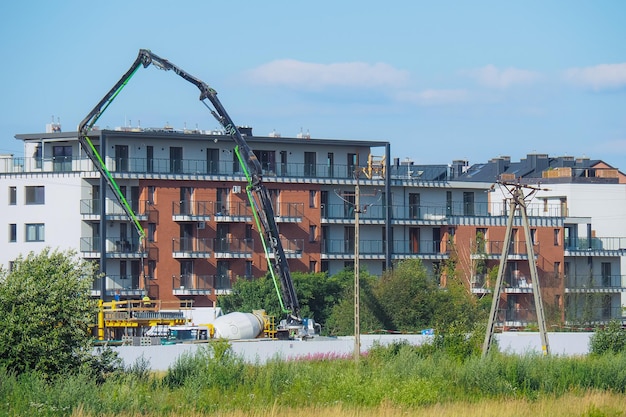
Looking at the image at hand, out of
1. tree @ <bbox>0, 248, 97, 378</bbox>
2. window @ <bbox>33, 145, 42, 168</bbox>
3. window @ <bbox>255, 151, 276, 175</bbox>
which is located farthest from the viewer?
window @ <bbox>255, 151, 276, 175</bbox>

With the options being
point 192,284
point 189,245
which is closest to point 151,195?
point 189,245

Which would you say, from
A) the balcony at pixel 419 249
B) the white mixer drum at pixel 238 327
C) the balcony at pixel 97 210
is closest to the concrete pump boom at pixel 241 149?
the white mixer drum at pixel 238 327

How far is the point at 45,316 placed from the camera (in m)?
37.1

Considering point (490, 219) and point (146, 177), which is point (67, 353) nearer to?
point (146, 177)

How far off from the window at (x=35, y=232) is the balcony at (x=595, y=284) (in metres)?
38.5

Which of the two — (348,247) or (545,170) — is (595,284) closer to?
(348,247)

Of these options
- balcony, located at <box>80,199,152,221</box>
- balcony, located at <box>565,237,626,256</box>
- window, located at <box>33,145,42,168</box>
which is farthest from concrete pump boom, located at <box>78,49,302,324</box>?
balcony, located at <box>565,237,626,256</box>

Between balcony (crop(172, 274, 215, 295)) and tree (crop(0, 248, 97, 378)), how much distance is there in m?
40.8

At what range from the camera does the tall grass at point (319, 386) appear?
3347 cm

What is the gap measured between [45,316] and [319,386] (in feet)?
30.2

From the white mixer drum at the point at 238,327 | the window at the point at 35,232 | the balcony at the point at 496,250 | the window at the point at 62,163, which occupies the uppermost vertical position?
the window at the point at 62,163

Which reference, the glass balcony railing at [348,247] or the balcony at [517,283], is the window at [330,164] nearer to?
the glass balcony railing at [348,247]

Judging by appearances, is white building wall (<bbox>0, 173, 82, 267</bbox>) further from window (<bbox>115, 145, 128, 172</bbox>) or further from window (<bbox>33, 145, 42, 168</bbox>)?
window (<bbox>115, 145, 128, 172</bbox>)

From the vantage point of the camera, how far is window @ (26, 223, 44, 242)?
264ft
